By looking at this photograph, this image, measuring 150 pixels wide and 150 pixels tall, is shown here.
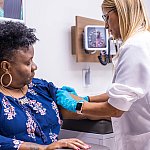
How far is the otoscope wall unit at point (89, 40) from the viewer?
2488mm

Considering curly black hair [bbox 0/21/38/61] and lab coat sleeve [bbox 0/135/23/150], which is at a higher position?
curly black hair [bbox 0/21/38/61]

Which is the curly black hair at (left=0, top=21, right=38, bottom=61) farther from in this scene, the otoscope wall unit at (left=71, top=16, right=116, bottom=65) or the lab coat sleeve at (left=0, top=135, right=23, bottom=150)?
the otoscope wall unit at (left=71, top=16, right=116, bottom=65)

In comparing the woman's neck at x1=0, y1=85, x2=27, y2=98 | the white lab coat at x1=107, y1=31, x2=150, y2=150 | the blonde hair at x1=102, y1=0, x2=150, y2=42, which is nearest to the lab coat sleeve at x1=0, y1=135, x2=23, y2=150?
the woman's neck at x1=0, y1=85, x2=27, y2=98

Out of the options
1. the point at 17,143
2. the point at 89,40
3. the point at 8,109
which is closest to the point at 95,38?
the point at 89,40

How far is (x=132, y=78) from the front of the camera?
1.31 meters

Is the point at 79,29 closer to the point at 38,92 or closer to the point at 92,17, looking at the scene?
the point at 92,17

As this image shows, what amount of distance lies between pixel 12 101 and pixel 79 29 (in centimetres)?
116

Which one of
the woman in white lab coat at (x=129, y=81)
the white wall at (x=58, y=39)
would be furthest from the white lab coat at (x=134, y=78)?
the white wall at (x=58, y=39)

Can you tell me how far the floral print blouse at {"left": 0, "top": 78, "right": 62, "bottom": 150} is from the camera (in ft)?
4.77

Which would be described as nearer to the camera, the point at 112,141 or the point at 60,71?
the point at 112,141

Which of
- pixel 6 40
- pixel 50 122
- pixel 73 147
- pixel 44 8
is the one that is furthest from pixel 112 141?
pixel 44 8

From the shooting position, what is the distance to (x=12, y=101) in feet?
5.00

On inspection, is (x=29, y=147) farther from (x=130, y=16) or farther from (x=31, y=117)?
(x=130, y=16)

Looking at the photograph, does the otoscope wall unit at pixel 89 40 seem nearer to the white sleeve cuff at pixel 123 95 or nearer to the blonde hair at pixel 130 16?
the blonde hair at pixel 130 16
